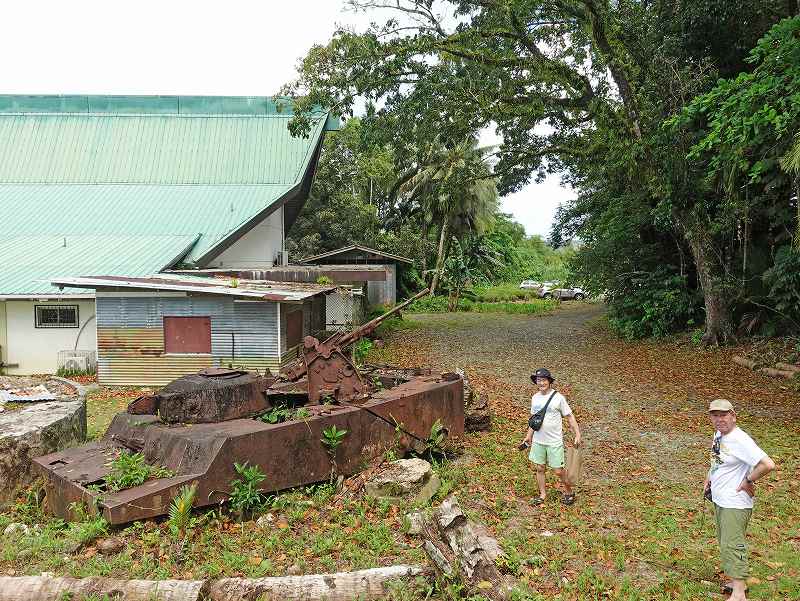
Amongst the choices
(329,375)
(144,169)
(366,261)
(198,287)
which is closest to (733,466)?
(329,375)

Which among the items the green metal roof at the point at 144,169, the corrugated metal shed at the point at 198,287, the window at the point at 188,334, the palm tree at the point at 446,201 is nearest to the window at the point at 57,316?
the green metal roof at the point at 144,169

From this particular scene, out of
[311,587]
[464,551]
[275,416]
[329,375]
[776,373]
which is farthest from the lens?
[776,373]

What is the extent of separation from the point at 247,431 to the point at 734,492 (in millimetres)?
4837

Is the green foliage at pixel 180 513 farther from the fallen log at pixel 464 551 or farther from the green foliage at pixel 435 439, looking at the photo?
the green foliage at pixel 435 439

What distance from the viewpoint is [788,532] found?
662cm

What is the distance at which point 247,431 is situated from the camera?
24.0 ft

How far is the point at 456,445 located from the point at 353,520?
3086 millimetres

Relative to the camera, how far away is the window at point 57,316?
58.9ft

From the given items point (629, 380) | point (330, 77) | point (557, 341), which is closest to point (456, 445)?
point (629, 380)

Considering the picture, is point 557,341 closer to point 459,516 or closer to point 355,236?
point 355,236

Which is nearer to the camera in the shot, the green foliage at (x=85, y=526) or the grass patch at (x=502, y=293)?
the green foliage at (x=85, y=526)

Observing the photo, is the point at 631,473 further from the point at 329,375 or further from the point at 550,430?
the point at 329,375

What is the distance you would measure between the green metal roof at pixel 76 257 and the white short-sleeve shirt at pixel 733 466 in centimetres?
1590

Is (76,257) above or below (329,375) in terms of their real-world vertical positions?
above
